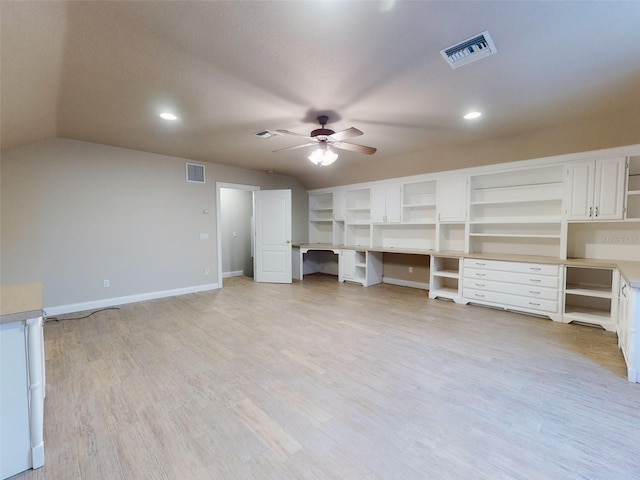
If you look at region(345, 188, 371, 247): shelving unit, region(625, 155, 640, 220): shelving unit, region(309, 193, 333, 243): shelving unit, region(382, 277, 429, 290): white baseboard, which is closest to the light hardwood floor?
region(625, 155, 640, 220): shelving unit

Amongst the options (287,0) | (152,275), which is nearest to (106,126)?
(152,275)

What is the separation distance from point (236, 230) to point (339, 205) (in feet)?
9.12

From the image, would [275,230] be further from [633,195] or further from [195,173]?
[633,195]

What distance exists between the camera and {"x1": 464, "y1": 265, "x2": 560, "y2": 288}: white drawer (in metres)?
3.85

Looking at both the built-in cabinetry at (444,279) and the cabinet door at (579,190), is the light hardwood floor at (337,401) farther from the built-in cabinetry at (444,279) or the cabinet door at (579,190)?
the cabinet door at (579,190)

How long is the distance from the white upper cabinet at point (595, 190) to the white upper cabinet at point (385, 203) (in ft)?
8.64

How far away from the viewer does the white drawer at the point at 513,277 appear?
12.6 feet

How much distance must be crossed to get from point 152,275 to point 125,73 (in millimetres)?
3635

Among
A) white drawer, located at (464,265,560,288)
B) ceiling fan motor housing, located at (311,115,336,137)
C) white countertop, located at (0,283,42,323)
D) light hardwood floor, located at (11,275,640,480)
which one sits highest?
ceiling fan motor housing, located at (311,115,336,137)

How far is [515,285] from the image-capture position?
413 cm

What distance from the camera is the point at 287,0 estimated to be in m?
1.57

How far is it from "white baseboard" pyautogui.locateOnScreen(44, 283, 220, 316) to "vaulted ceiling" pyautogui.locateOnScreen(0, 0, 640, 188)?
2.35 metres

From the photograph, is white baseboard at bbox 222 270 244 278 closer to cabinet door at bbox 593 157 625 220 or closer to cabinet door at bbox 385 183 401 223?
cabinet door at bbox 385 183 401 223

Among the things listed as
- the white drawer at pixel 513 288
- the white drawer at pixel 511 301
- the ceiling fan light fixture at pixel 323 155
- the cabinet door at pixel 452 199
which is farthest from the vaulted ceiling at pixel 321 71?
the white drawer at pixel 511 301
